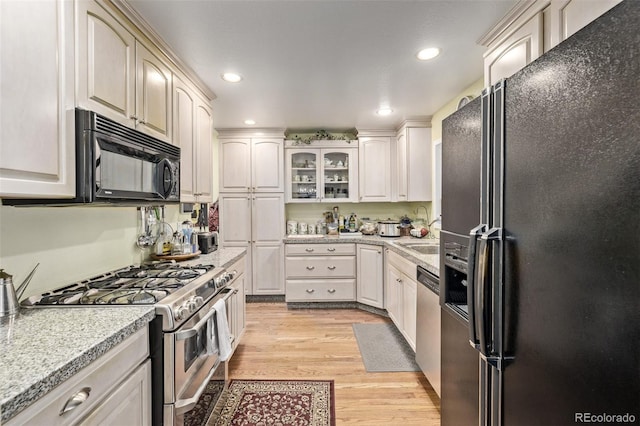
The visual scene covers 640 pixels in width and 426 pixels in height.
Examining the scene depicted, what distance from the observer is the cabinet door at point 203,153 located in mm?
2428

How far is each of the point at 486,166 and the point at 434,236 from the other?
8.67 ft

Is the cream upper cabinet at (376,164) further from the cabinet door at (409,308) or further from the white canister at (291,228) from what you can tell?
the cabinet door at (409,308)

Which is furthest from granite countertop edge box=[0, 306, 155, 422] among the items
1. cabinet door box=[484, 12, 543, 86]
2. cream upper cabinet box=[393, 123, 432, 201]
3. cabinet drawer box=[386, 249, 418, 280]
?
cream upper cabinet box=[393, 123, 432, 201]

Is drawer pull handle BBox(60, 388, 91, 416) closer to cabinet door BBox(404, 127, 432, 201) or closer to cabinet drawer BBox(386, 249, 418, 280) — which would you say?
cabinet drawer BBox(386, 249, 418, 280)

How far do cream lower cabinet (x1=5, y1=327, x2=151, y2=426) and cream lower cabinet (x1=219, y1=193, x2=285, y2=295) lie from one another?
2.82 metres

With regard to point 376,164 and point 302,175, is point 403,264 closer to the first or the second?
point 376,164

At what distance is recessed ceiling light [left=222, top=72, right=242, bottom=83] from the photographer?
7.65 feet

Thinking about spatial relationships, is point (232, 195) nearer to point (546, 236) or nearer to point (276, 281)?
point (276, 281)

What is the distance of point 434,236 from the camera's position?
3.56m

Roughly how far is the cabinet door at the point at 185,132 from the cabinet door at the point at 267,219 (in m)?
1.69

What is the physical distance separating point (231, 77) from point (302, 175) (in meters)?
1.98

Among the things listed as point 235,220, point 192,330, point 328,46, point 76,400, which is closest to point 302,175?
point 235,220

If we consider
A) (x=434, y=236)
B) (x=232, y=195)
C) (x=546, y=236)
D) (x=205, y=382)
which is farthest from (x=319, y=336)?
(x=546, y=236)

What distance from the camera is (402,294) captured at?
276 centimetres
